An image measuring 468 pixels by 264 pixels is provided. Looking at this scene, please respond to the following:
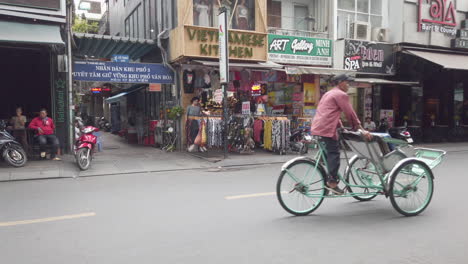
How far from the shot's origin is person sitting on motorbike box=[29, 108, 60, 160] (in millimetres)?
11221

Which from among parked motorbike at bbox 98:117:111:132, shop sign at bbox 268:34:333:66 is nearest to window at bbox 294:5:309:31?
shop sign at bbox 268:34:333:66

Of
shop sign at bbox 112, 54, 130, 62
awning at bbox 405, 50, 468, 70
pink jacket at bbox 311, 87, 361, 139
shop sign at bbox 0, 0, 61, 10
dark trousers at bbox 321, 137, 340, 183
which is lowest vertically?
dark trousers at bbox 321, 137, 340, 183

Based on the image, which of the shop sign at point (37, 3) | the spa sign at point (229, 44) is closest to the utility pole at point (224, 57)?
the spa sign at point (229, 44)

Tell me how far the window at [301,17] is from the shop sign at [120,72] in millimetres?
6544

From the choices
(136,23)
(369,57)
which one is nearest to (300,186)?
(369,57)

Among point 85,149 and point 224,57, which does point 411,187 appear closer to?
point 224,57

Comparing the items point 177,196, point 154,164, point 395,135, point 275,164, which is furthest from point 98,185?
point 395,135

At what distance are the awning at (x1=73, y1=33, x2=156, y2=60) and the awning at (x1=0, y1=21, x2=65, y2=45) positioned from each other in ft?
8.08

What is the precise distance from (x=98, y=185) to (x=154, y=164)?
3.10 m

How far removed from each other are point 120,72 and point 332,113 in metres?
9.83

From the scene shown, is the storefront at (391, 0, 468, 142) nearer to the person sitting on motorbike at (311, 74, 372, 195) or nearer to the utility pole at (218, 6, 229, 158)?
the utility pole at (218, 6, 229, 158)

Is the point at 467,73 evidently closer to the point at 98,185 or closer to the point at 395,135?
the point at 395,135

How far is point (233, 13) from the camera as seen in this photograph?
14.3 meters

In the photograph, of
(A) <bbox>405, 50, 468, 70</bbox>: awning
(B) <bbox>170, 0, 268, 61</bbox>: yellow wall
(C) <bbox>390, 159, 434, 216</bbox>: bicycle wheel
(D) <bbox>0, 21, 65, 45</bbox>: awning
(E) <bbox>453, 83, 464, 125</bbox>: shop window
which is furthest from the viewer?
(E) <bbox>453, 83, 464, 125</bbox>: shop window
